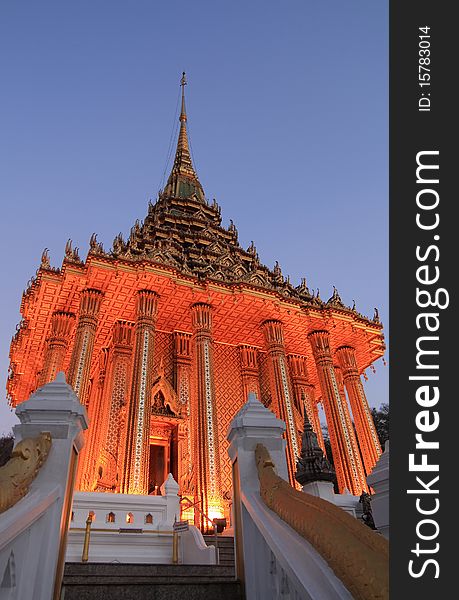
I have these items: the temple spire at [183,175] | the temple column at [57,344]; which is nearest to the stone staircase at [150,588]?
the temple column at [57,344]

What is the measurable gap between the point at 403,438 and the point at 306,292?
54.1 ft

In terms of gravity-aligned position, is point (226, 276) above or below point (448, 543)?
above

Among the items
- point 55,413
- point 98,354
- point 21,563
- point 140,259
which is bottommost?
point 21,563

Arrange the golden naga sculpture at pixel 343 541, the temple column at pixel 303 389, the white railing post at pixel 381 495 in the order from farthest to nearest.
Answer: the temple column at pixel 303 389
the white railing post at pixel 381 495
the golden naga sculpture at pixel 343 541

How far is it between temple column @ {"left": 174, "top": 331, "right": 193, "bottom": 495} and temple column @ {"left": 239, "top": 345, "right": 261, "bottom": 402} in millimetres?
2167

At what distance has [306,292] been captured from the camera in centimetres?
1867

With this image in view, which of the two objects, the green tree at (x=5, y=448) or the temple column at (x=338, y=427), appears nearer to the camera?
the temple column at (x=338, y=427)

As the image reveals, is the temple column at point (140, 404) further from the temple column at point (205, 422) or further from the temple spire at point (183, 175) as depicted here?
the temple spire at point (183, 175)

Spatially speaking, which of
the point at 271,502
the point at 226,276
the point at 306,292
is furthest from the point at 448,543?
the point at 306,292

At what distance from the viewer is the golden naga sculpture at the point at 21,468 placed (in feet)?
9.80

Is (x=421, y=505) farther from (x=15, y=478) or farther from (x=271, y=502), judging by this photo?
(x=15, y=478)

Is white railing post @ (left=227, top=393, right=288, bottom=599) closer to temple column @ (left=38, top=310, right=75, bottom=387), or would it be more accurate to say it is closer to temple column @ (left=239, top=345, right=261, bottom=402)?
temple column @ (left=38, top=310, right=75, bottom=387)

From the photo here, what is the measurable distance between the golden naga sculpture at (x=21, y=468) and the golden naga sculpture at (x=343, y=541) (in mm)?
1687

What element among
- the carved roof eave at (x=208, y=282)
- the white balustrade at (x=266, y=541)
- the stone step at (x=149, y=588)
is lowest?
the stone step at (x=149, y=588)
